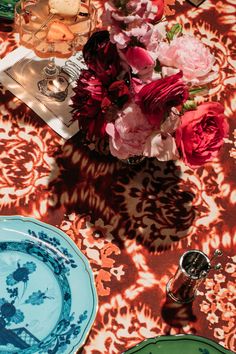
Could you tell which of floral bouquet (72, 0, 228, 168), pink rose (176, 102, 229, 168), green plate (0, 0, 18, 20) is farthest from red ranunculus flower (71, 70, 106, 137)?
green plate (0, 0, 18, 20)

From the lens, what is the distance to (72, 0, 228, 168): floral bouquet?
83 cm

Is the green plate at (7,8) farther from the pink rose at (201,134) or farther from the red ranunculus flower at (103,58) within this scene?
the pink rose at (201,134)

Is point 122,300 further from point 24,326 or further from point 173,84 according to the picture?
point 173,84

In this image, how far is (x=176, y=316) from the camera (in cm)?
90

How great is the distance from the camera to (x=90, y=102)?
87cm

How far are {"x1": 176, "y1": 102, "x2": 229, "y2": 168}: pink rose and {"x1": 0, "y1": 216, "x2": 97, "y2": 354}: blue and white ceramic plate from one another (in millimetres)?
212

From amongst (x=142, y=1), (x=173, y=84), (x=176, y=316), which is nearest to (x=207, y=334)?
(x=176, y=316)

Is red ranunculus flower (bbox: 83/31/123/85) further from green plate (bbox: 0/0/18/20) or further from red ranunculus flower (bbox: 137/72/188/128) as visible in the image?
green plate (bbox: 0/0/18/20)

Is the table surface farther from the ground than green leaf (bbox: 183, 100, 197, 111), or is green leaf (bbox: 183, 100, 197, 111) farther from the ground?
green leaf (bbox: 183, 100, 197, 111)

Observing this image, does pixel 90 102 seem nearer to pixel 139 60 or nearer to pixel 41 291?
pixel 139 60

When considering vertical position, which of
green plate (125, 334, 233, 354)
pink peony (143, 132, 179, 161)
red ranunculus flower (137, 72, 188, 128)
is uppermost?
red ranunculus flower (137, 72, 188, 128)

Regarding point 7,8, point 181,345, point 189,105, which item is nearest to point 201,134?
point 189,105

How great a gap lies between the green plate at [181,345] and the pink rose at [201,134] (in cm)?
24

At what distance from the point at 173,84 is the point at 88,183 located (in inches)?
9.9
